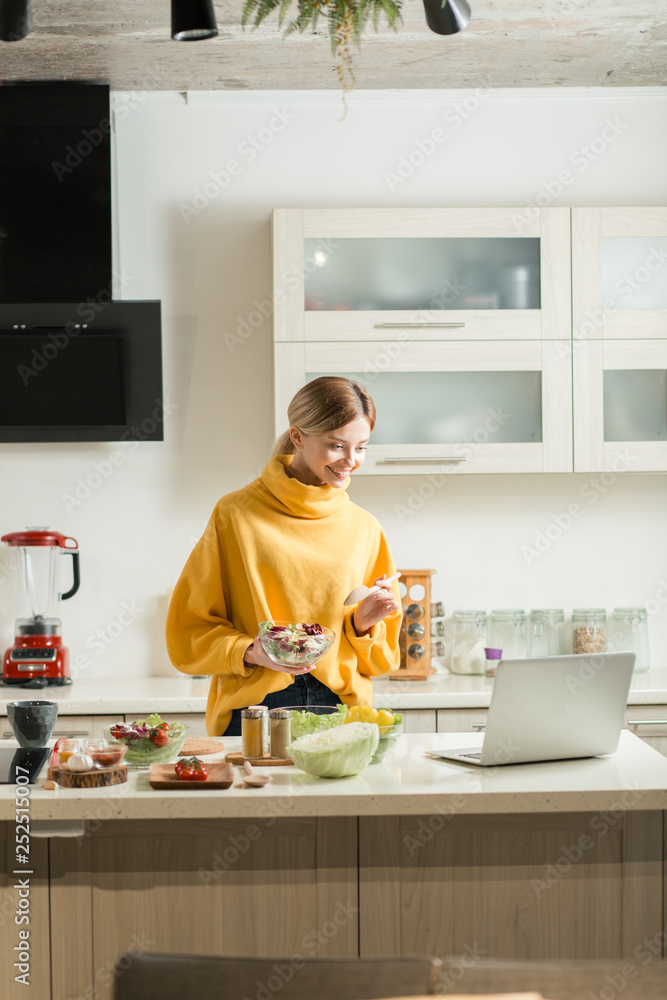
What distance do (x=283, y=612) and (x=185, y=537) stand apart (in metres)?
1.36

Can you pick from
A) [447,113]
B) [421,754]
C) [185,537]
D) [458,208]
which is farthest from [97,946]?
[447,113]

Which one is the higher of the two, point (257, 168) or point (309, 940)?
point (257, 168)

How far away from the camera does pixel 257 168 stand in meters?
3.43

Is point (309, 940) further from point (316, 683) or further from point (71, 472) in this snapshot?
point (71, 472)

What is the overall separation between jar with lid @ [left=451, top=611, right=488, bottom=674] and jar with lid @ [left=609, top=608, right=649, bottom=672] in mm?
453

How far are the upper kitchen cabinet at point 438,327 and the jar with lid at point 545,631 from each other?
1.73 feet

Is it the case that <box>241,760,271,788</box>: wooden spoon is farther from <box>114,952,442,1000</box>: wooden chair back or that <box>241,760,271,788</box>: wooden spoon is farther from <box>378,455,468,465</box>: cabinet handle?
<box>378,455,468,465</box>: cabinet handle

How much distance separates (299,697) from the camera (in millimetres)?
2111

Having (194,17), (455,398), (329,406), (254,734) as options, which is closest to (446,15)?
(194,17)

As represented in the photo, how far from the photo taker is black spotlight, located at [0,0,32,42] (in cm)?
→ 188

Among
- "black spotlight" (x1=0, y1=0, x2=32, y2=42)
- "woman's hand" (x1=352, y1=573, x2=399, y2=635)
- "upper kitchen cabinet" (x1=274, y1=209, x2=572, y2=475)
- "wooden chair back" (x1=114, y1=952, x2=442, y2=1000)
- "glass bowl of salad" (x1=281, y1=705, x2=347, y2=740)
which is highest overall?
"black spotlight" (x1=0, y1=0, x2=32, y2=42)

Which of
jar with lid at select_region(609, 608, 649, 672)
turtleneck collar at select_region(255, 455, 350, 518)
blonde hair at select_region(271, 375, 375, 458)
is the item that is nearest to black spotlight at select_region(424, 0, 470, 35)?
blonde hair at select_region(271, 375, 375, 458)

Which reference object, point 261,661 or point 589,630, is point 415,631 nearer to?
point 589,630

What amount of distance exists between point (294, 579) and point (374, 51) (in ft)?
6.02
